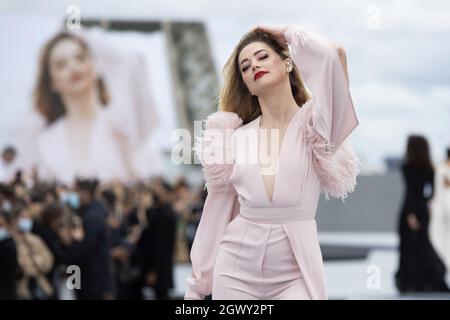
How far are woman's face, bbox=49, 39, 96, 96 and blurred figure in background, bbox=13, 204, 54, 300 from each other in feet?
25.2

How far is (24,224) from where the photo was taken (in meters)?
7.50

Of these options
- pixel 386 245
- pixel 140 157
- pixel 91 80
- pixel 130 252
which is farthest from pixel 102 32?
pixel 130 252

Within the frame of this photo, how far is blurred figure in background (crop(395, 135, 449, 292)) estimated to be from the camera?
931 cm

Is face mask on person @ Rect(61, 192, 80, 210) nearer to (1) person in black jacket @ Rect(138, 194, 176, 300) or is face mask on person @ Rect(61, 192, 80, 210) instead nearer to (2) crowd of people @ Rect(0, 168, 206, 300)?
(2) crowd of people @ Rect(0, 168, 206, 300)

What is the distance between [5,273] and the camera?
6.06m

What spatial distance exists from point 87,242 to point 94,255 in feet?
0.52

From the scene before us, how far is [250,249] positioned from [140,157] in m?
11.2

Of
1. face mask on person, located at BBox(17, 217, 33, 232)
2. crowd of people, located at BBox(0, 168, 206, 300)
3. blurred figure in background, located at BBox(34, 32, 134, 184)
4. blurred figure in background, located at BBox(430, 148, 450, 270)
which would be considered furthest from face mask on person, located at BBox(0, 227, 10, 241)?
blurred figure in background, located at BBox(34, 32, 134, 184)

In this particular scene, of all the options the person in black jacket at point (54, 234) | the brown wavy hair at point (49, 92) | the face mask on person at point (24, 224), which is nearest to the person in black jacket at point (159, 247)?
the person in black jacket at point (54, 234)

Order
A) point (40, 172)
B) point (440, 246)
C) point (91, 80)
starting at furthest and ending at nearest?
point (91, 80), point (40, 172), point (440, 246)

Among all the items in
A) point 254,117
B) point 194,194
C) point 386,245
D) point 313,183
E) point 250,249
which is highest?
point 254,117

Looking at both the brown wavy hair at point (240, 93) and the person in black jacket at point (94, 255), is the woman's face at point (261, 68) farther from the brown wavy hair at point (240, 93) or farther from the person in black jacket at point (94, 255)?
the person in black jacket at point (94, 255)

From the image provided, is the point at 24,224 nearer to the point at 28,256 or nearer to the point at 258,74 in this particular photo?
the point at 28,256
